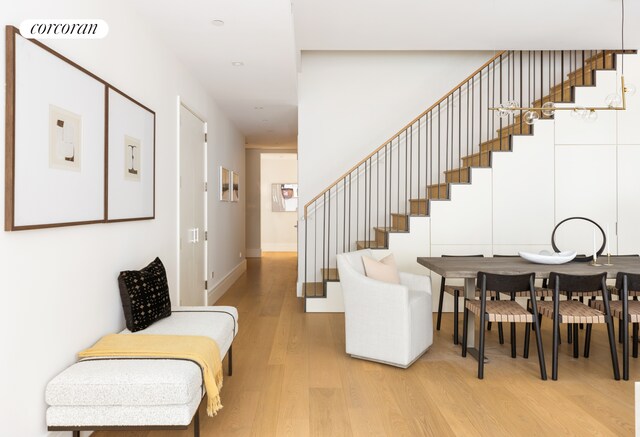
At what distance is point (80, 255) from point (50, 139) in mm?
647

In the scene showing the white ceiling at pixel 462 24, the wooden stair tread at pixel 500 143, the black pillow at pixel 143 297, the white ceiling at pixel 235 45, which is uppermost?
the white ceiling at pixel 462 24

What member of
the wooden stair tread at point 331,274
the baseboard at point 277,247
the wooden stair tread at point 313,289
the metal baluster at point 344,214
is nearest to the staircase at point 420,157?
the metal baluster at point 344,214

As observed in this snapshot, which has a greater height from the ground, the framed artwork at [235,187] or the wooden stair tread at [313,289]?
the framed artwork at [235,187]

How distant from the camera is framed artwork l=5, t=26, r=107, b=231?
5.90 ft

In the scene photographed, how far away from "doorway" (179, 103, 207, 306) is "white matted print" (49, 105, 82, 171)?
6.28 feet

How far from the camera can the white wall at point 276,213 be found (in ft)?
39.9

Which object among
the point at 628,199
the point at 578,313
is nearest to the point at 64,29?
the point at 578,313

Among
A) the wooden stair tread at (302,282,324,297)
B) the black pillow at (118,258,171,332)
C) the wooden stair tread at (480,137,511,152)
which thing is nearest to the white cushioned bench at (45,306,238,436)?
the black pillow at (118,258,171,332)

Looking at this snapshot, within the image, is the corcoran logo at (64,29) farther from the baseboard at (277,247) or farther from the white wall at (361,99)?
the baseboard at (277,247)

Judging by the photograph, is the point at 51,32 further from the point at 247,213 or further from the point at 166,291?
the point at 247,213

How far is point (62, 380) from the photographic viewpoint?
6.58ft

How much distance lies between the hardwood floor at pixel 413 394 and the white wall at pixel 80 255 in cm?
65

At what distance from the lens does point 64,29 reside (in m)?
2.14

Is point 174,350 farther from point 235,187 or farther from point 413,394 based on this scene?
point 235,187
